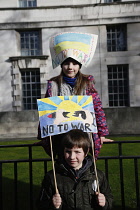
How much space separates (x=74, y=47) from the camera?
3.49m

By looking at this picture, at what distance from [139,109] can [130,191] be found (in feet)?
28.0

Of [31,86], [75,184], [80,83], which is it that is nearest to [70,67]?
[80,83]

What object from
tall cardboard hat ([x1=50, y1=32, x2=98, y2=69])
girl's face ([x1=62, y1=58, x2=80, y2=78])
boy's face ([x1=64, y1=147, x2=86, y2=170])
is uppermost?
tall cardboard hat ([x1=50, y1=32, x2=98, y2=69])

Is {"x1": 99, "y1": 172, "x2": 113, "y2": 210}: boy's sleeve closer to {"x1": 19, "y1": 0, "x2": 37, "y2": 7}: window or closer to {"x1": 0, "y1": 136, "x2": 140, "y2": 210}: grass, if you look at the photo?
{"x1": 0, "y1": 136, "x2": 140, "y2": 210}: grass

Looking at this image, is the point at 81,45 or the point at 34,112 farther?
the point at 34,112

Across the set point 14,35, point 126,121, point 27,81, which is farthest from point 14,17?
point 126,121

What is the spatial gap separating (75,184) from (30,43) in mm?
16651

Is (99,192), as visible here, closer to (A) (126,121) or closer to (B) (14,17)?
(A) (126,121)

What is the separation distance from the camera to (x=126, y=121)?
14.2 meters

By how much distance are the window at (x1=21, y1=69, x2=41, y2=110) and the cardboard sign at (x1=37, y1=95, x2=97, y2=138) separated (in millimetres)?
15310

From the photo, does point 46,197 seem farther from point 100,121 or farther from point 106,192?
point 100,121

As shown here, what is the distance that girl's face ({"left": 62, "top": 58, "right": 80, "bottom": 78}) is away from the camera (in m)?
3.51

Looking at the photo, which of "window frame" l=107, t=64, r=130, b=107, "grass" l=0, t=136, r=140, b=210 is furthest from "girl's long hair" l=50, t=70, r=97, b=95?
"window frame" l=107, t=64, r=130, b=107

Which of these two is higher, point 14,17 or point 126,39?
point 14,17
